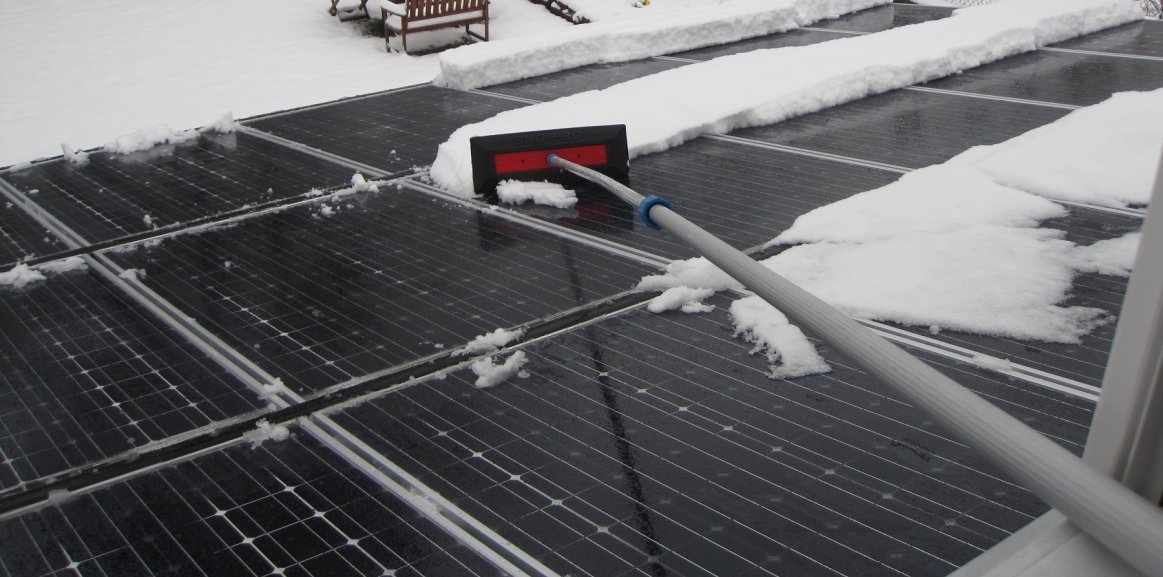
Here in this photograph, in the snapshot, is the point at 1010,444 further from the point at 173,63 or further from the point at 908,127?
the point at 173,63

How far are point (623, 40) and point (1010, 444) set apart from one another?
4.30m

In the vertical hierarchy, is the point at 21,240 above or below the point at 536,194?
below

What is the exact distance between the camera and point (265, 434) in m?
1.92

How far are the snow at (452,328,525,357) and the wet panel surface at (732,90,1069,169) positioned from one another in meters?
1.67

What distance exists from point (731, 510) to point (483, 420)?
55cm

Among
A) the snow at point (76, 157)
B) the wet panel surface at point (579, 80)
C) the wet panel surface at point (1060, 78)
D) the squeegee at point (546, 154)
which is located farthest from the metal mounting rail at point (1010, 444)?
the snow at point (76, 157)

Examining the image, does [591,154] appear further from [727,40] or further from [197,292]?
[727,40]

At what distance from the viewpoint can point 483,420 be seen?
1.93 metres

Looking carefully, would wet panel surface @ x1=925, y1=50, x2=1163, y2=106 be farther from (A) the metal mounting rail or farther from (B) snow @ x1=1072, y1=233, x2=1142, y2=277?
(A) the metal mounting rail

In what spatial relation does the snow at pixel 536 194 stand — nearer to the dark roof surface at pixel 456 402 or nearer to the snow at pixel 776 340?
the dark roof surface at pixel 456 402

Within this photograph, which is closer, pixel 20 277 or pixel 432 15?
pixel 20 277

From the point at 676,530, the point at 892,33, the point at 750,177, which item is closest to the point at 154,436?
the point at 676,530

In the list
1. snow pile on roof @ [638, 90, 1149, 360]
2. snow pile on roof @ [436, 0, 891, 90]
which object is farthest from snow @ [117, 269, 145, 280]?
snow pile on roof @ [436, 0, 891, 90]

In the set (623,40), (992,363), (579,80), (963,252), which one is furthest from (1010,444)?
(623,40)
